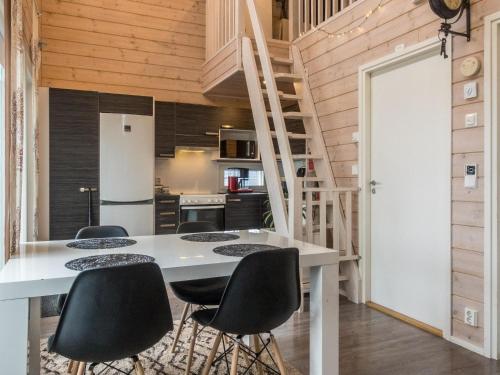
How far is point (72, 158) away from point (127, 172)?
63cm

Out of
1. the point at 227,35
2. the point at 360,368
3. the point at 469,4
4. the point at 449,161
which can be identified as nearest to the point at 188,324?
the point at 360,368

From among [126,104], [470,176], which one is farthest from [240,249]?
[126,104]

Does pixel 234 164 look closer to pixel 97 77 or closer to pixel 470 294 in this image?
pixel 97 77

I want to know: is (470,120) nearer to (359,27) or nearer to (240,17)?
(359,27)

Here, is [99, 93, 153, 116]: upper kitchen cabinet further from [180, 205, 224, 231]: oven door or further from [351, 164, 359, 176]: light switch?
[351, 164, 359, 176]: light switch

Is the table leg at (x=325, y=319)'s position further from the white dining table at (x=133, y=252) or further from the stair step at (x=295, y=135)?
the stair step at (x=295, y=135)

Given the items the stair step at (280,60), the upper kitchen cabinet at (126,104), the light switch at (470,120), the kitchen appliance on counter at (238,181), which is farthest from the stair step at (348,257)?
the upper kitchen cabinet at (126,104)

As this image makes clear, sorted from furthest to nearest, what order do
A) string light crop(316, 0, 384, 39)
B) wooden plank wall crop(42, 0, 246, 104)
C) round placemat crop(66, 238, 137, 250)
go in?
wooden plank wall crop(42, 0, 246, 104) → string light crop(316, 0, 384, 39) → round placemat crop(66, 238, 137, 250)

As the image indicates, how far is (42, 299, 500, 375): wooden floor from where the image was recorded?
2.40 meters

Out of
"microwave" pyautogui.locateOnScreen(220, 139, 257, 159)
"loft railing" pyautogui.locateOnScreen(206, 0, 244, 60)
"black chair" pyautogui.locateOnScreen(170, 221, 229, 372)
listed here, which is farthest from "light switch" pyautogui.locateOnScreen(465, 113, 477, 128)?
"microwave" pyautogui.locateOnScreen(220, 139, 257, 159)

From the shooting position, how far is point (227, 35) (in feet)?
15.9

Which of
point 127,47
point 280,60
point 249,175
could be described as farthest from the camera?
point 249,175

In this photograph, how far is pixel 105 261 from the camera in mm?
1763

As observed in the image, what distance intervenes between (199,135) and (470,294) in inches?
154
